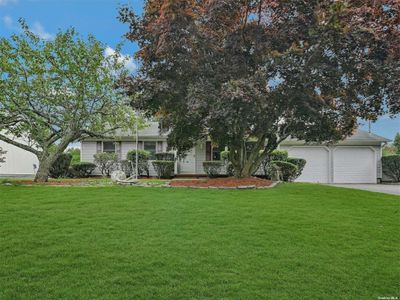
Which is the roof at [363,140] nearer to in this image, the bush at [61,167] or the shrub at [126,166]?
the shrub at [126,166]

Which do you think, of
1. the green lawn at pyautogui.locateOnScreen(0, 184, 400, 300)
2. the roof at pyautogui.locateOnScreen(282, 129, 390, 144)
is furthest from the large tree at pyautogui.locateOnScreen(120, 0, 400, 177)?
the roof at pyautogui.locateOnScreen(282, 129, 390, 144)

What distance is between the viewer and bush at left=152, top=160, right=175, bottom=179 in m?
18.3

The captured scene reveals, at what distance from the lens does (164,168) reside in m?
18.3

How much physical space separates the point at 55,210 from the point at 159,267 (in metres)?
3.85

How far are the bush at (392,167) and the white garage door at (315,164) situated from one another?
326 centimetres

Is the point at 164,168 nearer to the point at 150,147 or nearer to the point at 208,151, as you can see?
the point at 150,147

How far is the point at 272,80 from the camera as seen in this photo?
11.1 meters

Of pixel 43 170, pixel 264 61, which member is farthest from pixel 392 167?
pixel 43 170

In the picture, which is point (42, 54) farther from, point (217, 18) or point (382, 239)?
point (382, 239)

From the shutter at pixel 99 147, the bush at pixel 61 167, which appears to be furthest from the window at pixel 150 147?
the bush at pixel 61 167

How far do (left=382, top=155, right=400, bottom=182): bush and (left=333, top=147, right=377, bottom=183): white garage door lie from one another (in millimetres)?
733

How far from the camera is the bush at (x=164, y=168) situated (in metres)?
18.3

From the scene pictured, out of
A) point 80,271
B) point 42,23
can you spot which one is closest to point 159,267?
point 80,271

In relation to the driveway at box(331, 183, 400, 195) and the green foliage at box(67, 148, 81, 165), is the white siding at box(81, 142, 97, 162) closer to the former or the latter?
the green foliage at box(67, 148, 81, 165)
